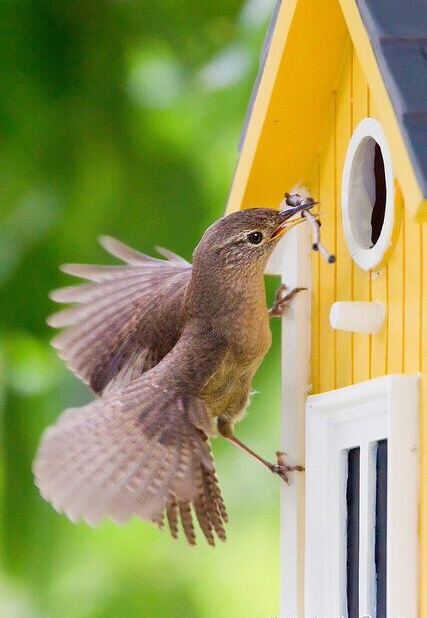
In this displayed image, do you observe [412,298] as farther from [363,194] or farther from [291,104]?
[291,104]

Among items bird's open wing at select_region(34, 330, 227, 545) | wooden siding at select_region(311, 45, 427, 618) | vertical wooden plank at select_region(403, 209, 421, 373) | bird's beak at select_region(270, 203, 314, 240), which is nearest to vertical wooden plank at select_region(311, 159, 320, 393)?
wooden siding at select_region(311, 45, 427, 618)

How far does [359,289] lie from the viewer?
1892 mm

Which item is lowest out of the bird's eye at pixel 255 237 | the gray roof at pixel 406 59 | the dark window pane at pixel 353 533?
the dark window pane at pixel 353 533

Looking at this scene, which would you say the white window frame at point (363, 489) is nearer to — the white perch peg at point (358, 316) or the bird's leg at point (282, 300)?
the white perch peg at point (358, 316)

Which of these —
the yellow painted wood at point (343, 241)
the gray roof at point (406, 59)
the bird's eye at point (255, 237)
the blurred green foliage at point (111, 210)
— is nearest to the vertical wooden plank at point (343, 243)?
the yellow painted wood at point (343, 241)

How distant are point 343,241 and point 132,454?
0.48 meters

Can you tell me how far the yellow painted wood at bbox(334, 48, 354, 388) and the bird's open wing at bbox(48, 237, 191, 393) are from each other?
13.0 inches

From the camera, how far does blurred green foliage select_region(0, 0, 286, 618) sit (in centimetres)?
344

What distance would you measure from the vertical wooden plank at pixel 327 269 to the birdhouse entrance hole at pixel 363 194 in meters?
0.09

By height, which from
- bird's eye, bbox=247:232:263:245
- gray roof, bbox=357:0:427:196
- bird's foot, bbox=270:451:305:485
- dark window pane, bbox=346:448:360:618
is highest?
gray roof, bbox=357:0:427:196

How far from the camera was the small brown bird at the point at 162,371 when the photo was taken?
1795mm

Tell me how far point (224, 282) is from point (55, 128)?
166cm

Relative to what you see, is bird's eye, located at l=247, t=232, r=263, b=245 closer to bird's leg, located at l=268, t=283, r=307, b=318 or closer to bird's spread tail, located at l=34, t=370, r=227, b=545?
bird's leg, located at l=268, t=283, r=307, b=318

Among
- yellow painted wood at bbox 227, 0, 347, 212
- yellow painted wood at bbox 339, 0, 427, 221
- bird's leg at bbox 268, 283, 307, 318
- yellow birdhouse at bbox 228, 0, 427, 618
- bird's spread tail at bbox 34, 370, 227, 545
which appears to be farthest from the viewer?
bird's leg at bbox 268, 283, 307, 318
